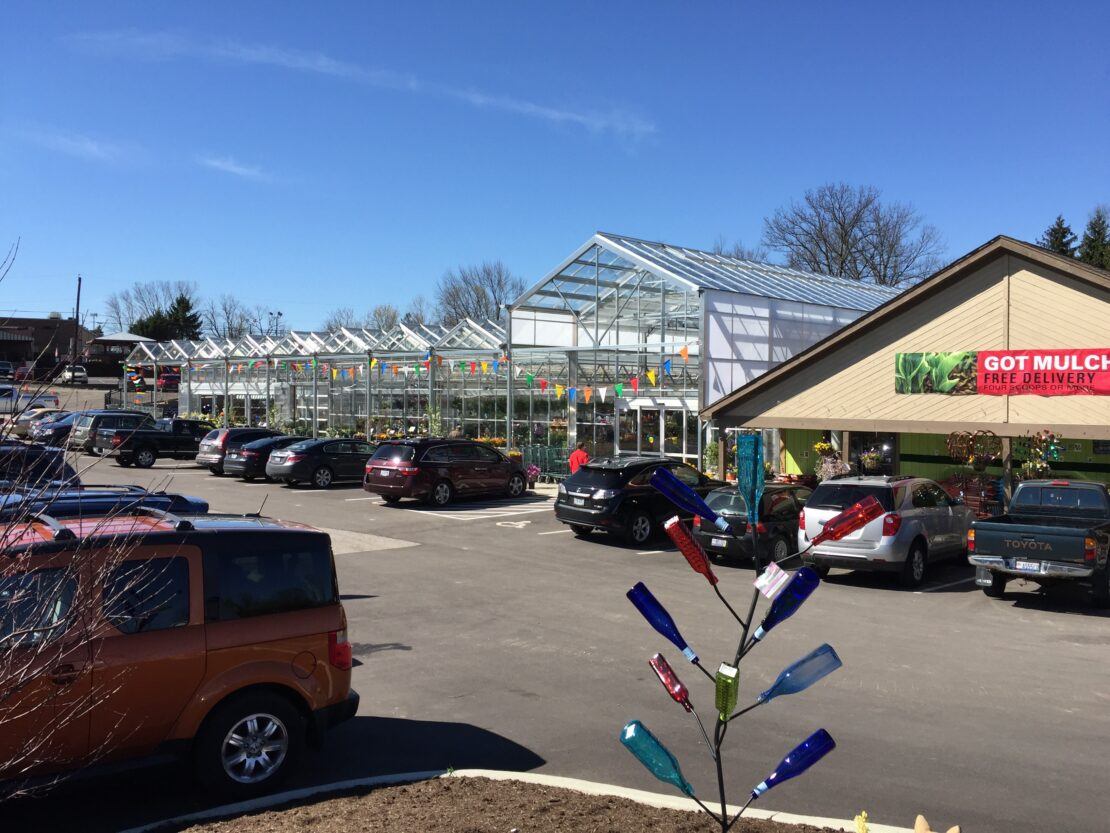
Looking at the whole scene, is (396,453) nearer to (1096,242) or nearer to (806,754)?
(806,754)

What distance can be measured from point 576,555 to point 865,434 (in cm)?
1129

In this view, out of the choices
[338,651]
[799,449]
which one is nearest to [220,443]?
[799,449]

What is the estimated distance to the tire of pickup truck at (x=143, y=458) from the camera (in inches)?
1299

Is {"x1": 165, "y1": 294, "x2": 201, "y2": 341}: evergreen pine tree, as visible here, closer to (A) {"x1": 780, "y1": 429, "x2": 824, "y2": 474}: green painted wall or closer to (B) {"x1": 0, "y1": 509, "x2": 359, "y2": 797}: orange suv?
(A) {"x1": 780, "y1": 429, "x2": 824, "y2": 474}: green painted wall

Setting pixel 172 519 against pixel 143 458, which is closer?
pixel 172 519

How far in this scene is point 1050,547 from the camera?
12211 millimetres

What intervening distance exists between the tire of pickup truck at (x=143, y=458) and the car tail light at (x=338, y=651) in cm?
2971

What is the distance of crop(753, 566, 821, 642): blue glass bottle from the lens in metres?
3.95

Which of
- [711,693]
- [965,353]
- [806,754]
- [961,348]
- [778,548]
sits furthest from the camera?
[961,348]

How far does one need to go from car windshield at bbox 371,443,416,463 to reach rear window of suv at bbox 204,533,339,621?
53.9ft

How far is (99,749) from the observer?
5020 mm

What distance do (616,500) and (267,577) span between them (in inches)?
476

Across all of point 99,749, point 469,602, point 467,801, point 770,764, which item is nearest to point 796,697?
point 770,764

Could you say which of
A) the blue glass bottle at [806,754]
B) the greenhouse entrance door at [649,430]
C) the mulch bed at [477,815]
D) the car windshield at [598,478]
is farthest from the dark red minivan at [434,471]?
the blue glass bottle at [806,754]
